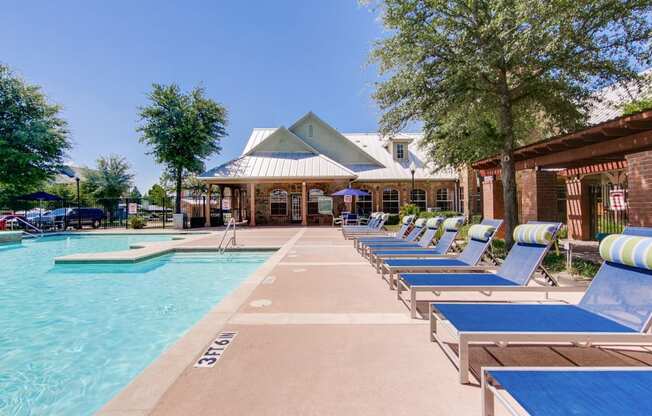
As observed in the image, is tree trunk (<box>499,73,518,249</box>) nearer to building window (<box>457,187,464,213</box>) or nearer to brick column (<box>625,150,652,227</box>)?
brick column (<box>625,150,652,227</box>)

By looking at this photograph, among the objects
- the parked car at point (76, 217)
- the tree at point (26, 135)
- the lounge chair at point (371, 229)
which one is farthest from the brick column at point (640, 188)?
the tree at point (26, 135)

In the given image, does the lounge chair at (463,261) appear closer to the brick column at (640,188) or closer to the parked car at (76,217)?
the brick column at (640,188)

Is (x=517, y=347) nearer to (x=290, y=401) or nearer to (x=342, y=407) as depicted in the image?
(x=342, y=407)

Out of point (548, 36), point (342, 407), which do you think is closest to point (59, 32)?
point (548, 36)

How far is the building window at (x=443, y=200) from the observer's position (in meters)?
24.6

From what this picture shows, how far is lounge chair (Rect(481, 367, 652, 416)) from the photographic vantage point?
1500 millimetres

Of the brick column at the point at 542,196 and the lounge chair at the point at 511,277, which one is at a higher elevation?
the brick column at the point at 542,196

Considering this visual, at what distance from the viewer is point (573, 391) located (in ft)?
5.33

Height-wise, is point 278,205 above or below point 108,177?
below

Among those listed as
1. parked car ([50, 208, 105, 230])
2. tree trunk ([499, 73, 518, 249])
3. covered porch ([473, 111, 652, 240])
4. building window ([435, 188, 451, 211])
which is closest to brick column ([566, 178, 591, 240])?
covered porch ([473, 111, 652, 240])

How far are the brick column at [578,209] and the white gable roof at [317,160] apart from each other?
742 centimetres

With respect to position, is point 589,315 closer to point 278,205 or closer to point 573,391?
point 573,391

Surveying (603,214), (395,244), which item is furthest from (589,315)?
(603,214)

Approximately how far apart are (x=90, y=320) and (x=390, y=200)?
21.0 meters
